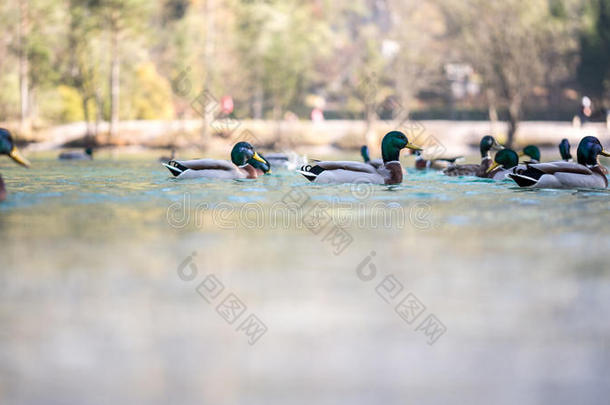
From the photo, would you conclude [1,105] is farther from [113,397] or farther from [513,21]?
[113,397]

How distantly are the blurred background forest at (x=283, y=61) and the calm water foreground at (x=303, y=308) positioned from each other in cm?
3454

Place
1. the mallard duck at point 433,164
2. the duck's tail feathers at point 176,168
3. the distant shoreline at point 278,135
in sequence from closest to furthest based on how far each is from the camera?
the duck's tail feathers at point 176,168, the mallard duck at point 433,164, the distant shoreline at point 278,135

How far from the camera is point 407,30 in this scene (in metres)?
56.8

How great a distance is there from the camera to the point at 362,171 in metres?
16.5

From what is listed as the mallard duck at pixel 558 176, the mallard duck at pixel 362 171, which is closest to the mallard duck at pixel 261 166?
the mallard duck at pixel 362 171

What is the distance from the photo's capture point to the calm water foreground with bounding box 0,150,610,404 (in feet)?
15.4

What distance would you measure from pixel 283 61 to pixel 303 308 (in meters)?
48.3

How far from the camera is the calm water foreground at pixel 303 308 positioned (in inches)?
185

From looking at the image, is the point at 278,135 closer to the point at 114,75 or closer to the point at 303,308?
the point at 114,75

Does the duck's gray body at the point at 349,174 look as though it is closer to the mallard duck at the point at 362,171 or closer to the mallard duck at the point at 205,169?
the mallard duck at the point at 362,171

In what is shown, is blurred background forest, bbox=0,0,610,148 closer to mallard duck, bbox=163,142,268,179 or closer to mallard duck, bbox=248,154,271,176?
mallard duck, bbox=248,154,271,176

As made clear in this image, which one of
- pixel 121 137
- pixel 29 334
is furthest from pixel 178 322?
pixel 121 137

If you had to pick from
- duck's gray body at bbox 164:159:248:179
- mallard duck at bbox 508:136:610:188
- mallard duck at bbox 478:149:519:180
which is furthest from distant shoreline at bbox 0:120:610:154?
mallard duck at bbox 508:136:610:188

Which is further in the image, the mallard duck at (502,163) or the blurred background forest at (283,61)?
the blurred background forest at (283,61)
